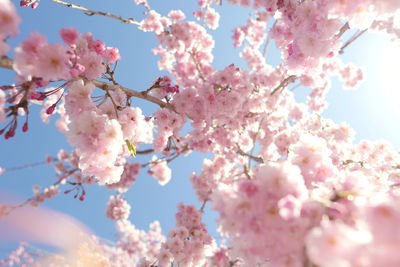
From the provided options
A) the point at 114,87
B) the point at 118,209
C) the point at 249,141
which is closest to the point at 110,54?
the point at 114,87

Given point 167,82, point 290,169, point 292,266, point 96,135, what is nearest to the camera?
point 292,266

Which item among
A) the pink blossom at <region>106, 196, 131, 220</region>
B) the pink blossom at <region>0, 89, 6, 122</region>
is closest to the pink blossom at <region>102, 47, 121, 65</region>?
the pink blossom at <region>0, 89, 6, 122</region>

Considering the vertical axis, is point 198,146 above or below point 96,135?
above

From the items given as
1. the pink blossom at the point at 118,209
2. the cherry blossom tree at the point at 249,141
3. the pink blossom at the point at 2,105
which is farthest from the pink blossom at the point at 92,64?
the pink blossom at the point at 118,209

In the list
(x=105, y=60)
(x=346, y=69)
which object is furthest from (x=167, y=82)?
(x=346, y=69)

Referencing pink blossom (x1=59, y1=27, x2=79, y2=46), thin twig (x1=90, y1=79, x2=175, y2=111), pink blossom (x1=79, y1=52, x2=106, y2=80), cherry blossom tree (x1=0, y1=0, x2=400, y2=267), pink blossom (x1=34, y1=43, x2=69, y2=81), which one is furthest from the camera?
thin twig (x1=90, y1=79, x2=175, y2=111)

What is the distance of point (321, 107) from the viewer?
822 cm

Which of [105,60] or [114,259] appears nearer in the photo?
[105,60]

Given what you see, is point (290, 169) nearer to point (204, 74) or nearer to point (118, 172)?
point (118, 172)

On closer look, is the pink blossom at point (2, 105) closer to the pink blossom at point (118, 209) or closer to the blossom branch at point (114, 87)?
the blossom branch at point (114, 87)

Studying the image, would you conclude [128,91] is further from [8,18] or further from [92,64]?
[8,18]

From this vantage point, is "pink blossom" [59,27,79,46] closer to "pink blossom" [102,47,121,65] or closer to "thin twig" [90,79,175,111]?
"thin twig" [90,79,175,111]

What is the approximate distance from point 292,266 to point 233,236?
327 mm

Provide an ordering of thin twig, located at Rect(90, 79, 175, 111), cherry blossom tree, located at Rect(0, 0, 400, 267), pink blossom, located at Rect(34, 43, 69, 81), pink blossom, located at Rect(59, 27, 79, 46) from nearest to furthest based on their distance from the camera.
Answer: cherry blossom tree, located at Rect(0, 0, 400, 267) → pink blossom, located at Rect(34, 43, 69, 81) → pink blossom, located at Rect(59, 27, 79, 46) → thin twig, located at Rect(90, 79, 175, 111)
